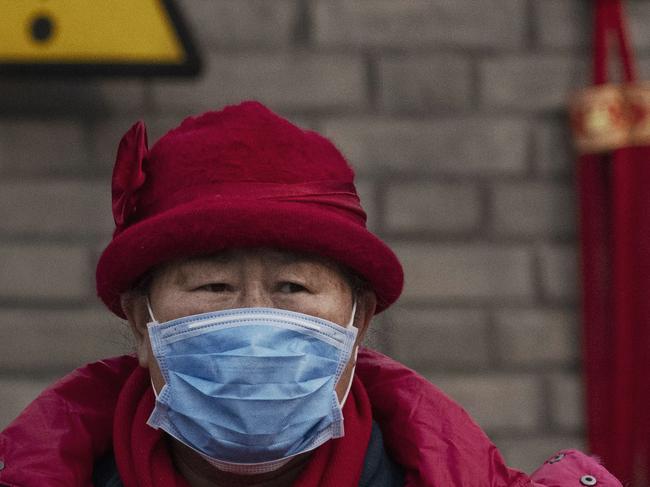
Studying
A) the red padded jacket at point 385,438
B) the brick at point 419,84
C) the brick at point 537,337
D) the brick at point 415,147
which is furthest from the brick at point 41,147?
the red padded jacket at point 385,438

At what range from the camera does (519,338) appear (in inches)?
150

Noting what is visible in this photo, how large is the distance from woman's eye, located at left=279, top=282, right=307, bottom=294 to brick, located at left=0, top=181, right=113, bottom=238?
1.77 m

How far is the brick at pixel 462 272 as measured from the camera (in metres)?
3.80

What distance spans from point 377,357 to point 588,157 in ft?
5.45

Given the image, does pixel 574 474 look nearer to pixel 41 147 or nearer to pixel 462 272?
pixel 462 272

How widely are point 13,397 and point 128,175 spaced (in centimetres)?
176

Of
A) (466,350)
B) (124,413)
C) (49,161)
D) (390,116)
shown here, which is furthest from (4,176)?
(124,413)

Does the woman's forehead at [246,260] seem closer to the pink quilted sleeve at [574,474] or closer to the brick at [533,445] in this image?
the pink quilted sleeve at [574,474]

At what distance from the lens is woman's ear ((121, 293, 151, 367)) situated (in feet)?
7.17

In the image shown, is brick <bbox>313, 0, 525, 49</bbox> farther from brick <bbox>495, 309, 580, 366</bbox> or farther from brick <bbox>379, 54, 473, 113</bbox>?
brick <bbox>495, 309, 580, 366</bbox>

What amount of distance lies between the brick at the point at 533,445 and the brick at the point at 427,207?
26.6 inches

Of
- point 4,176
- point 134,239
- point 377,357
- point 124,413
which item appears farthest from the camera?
point 4,176

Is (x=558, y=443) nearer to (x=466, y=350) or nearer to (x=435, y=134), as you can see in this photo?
(x=466, y=350)

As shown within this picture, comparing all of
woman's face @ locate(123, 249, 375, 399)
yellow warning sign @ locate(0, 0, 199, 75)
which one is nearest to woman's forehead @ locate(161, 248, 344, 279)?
woman's face @ locate(123, 249, 375, 399)
